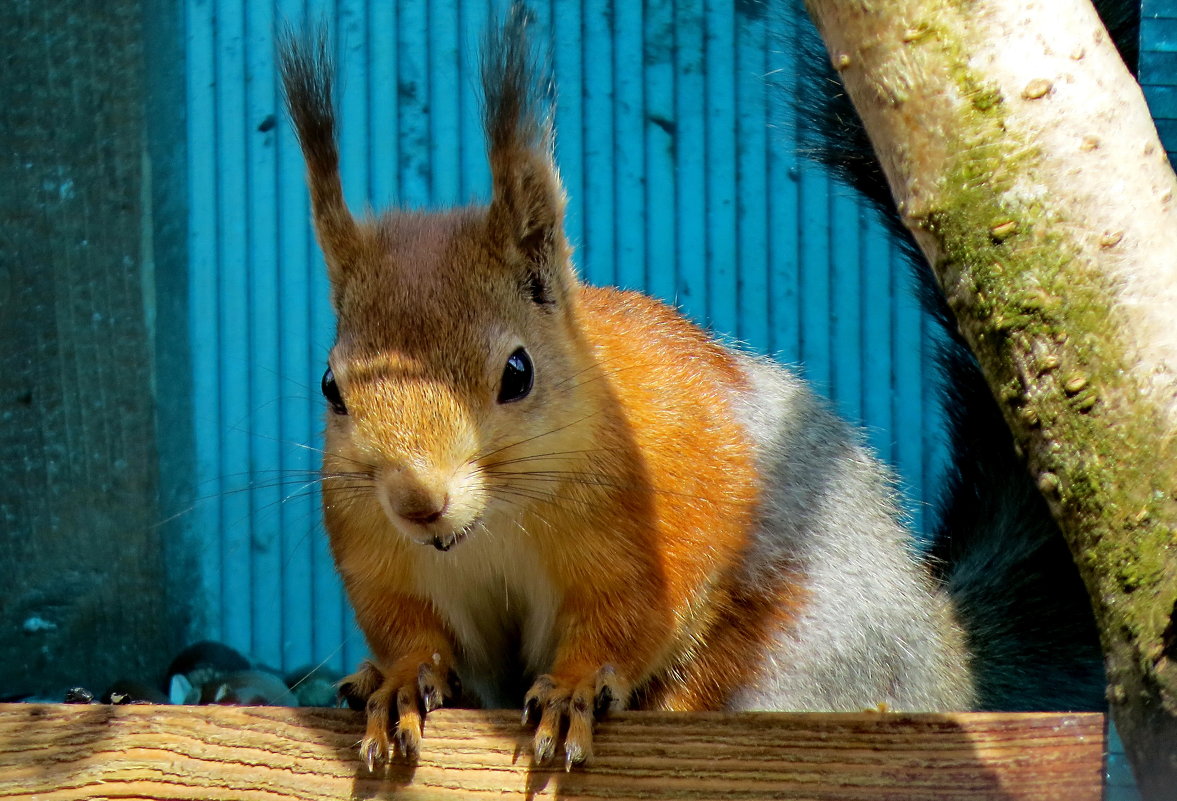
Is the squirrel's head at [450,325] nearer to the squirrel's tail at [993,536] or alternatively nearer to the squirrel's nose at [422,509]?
the squirrel's nose at [422,509]

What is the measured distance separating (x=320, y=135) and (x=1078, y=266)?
89 cm

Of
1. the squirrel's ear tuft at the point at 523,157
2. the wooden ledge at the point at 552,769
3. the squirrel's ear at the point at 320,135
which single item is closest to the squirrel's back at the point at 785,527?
the squirrel's ear tuft at the point at 523,157

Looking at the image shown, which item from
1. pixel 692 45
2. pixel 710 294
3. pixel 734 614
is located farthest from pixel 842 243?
pixel 734 614

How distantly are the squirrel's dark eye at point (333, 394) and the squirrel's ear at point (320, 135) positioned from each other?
21cm

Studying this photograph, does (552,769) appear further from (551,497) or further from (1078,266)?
(1078,266)

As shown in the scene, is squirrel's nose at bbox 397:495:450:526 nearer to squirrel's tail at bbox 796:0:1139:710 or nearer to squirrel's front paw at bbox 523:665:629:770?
squirrel's front paw at bbox 523:665:629:770

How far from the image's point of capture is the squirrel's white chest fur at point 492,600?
1.62 m

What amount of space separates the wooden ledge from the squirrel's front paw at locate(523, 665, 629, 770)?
0.06 ft

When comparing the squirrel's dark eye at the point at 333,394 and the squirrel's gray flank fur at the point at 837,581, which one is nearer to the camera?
the squirrel's dark eye at the point at 333,394

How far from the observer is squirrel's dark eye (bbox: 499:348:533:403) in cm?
144

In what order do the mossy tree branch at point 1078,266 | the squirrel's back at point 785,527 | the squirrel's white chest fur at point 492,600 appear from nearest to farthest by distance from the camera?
the mossy tree branch at point 1078,266
the squirrel's white chest fur at point 492,600
the squirrel's back at point 785,527

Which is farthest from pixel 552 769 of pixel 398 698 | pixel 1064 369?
pixel 1064 369

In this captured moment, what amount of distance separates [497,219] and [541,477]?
1.05 ft

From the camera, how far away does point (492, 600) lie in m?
1.71
